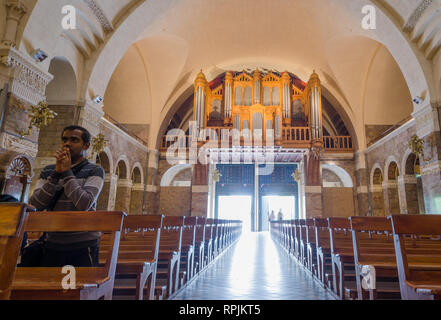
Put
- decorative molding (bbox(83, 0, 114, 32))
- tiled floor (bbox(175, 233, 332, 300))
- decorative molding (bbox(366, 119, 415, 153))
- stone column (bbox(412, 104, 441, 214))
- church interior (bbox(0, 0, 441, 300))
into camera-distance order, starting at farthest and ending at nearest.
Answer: decorative molding (bbox(366, 119, 415, 153)), stone column (bbox(412, 104, 441, 214)), decorative molding (bbox(83, 0, 114, 32)), tiled floor (bbox(175, 233, 332, 300)), church interior (bbox(0, 0, 441, 300))

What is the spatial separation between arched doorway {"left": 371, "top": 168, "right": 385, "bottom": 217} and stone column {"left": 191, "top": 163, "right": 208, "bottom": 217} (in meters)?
7.47

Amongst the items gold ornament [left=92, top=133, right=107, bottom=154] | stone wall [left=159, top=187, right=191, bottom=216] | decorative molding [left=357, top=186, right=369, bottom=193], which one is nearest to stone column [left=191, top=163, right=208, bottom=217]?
stone wall [left=159, top=187, right=191, bottom=216]

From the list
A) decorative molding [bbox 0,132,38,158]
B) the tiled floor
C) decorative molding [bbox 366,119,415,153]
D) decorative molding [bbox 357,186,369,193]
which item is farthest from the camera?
decorative molding [bbox 357,186,369,193]

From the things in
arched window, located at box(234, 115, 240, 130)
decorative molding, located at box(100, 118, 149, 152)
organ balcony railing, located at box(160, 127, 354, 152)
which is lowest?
decorative molding, located at box(100, 118, 149, 152)

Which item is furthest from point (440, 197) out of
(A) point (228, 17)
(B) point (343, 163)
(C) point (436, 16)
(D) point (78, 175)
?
(A) point (228, 17)

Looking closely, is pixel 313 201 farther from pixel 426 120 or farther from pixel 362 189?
pixel 426 120

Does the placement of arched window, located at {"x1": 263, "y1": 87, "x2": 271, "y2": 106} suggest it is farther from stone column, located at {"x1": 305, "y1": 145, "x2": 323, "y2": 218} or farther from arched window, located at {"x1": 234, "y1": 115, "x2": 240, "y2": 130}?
stone column, located at {"x1": 305, "y1": 145, "x2": 323, "y2": 218}

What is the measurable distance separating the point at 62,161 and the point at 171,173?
13594 mm

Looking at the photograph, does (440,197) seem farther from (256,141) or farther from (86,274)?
(86,274)

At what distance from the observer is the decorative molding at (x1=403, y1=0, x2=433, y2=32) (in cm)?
736

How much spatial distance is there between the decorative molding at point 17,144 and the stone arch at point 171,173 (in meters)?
8.55

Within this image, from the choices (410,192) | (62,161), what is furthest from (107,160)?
(410,192)

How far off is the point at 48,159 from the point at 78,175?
6.56 meters

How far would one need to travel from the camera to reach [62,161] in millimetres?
1922
